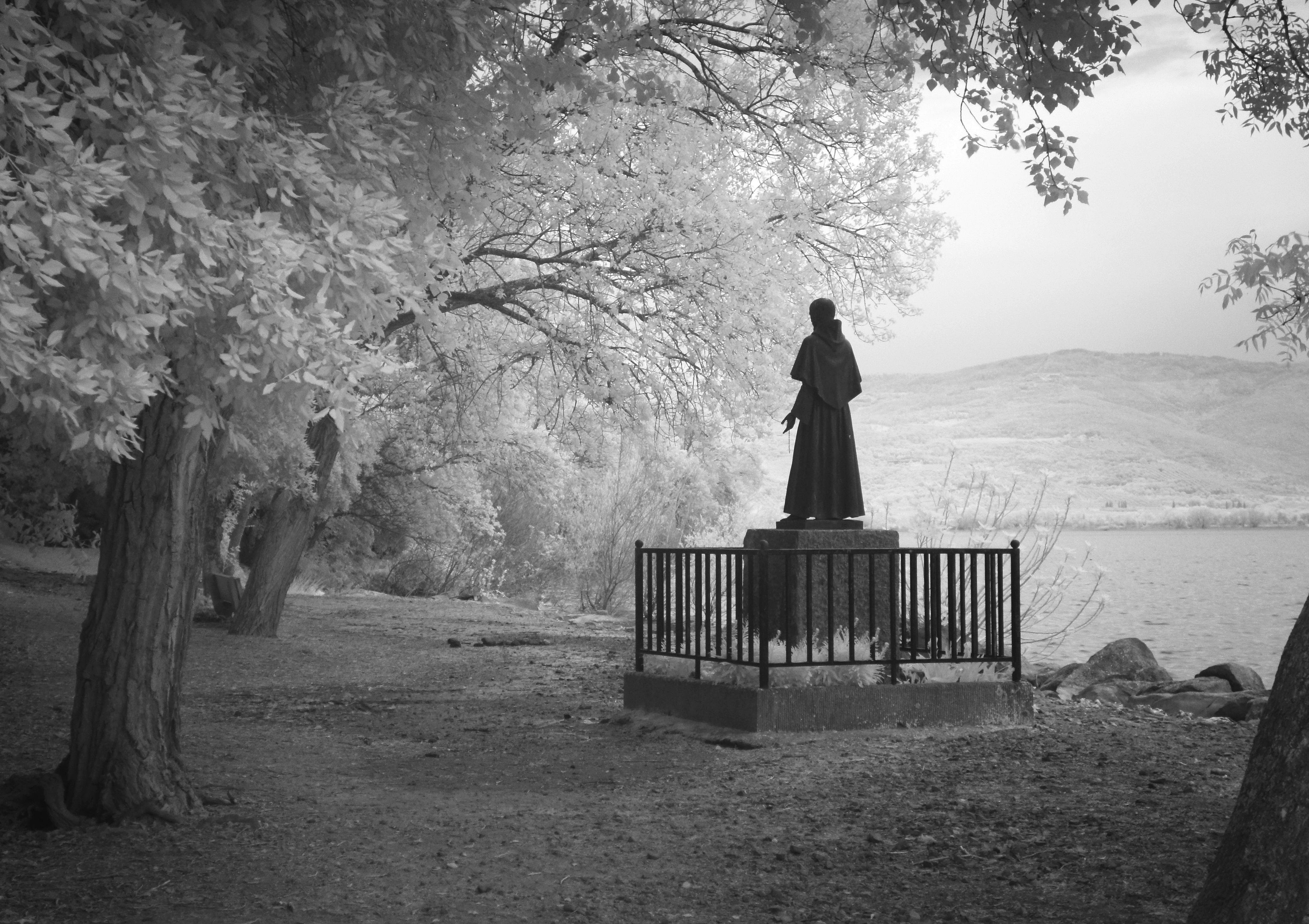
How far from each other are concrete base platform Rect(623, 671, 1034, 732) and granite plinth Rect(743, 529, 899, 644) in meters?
0.47

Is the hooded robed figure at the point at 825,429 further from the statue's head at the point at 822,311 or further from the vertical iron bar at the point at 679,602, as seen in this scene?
the vertical iron bar at the point at 679,602

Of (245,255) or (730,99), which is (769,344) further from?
(245,255)

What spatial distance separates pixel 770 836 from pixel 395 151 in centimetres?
349

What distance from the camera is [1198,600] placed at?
3309cm

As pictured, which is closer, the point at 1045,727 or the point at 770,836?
the point at 770,836

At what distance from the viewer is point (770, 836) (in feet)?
16.7

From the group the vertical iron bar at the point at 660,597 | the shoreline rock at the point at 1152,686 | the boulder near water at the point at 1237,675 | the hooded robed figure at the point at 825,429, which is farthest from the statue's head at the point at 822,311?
the boulder near water at the point at 1237,675

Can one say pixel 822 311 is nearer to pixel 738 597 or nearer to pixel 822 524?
pixel 822 524

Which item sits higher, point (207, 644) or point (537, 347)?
point (537, 347)

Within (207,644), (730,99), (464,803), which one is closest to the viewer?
(464,803)

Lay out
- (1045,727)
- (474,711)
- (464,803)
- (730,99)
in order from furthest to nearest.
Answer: (730,99) < (474,711) < (1045,727) < (464,803)

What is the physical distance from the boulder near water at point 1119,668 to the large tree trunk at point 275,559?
28.6 feet

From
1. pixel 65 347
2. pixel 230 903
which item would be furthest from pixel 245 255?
pixel 230 903

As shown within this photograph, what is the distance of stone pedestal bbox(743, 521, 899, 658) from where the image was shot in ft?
26.1
